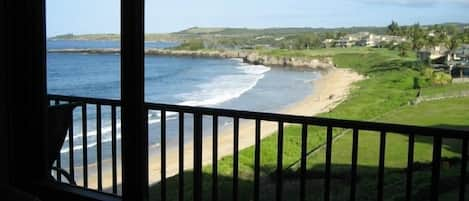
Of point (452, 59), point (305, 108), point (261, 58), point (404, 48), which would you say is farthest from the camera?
point (305, 108)

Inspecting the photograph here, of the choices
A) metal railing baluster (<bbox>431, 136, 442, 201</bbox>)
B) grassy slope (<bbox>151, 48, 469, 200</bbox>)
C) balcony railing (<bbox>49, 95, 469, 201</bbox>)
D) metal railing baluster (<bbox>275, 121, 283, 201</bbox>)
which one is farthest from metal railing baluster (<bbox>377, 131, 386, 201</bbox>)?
grassy slope (<bbox>151, 48, 469, 200</bbox>)

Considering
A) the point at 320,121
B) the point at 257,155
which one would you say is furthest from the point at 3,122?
the point at 320,121

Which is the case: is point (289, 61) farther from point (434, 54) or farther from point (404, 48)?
point (434, 54)

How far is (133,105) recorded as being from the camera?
105 inches

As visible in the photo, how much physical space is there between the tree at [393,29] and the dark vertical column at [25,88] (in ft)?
8.78

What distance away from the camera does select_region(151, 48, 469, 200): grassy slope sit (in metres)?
3.46

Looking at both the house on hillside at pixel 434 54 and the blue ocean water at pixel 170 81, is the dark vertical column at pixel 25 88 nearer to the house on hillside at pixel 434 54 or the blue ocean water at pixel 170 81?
the blue ocean water at pixel 170 81

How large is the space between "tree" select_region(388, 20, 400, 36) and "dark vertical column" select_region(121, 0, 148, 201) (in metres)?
2.22

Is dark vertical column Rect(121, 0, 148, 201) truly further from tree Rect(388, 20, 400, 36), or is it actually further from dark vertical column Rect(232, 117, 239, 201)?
tree Rect(388, 20, 400, 36)

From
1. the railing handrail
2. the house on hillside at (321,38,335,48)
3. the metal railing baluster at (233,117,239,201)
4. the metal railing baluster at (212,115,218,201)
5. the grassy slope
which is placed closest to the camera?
the railing handrail

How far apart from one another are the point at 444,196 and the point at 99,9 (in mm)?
2684

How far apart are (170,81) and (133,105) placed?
14.6ft

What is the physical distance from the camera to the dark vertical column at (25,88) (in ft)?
10.2

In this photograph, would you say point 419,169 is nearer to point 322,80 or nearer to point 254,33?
point 322,80
